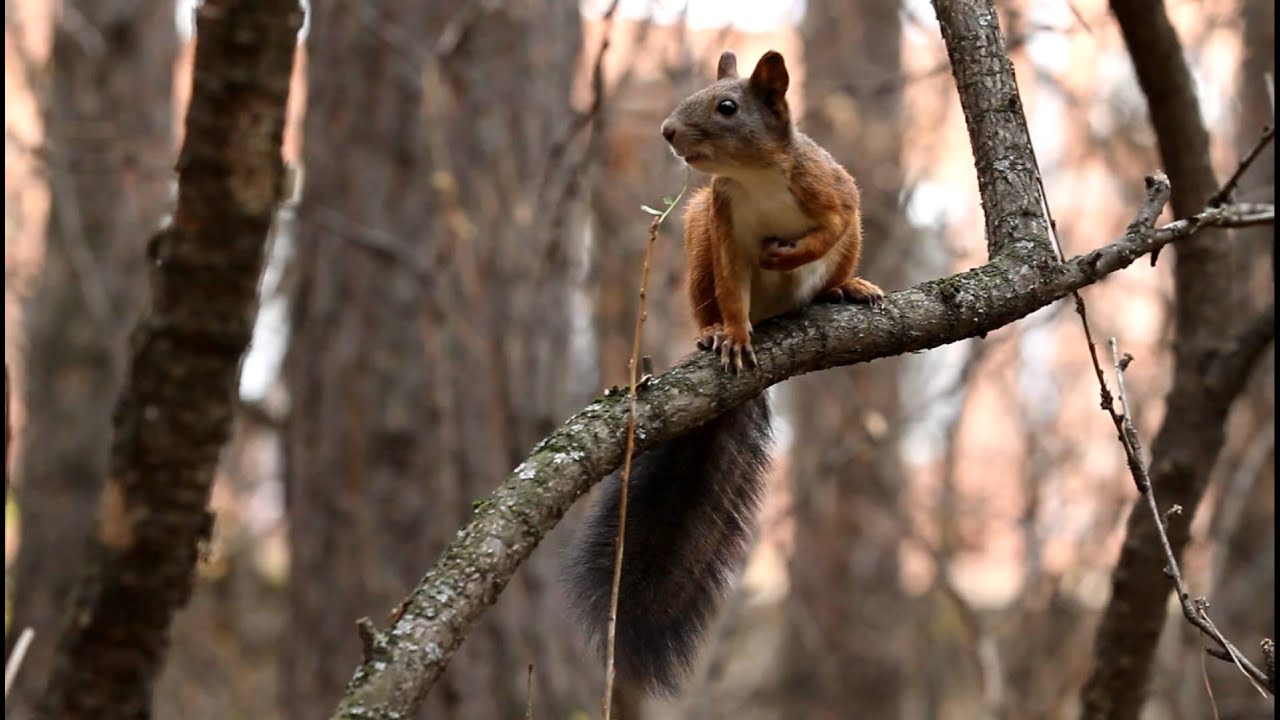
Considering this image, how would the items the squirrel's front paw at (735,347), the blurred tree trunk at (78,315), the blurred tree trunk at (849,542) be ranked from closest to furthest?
the squirrel's front paw at (735,347)
the blurred tree trunk at (78,315)
the blurred tree trunk at (849,542)

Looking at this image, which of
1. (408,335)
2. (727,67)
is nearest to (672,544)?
(727,67)

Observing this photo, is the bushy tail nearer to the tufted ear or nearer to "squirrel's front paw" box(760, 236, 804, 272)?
"squirrel's front paw" box(760, 236, 804, 272)

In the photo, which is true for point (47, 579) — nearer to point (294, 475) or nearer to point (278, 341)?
point (278, 341)

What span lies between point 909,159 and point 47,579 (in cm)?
526

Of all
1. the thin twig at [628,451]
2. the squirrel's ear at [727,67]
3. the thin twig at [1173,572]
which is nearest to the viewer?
the thin twig at [628,451]

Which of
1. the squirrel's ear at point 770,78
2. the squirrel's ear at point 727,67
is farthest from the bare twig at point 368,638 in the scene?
the squirrel's ear at point 727,67

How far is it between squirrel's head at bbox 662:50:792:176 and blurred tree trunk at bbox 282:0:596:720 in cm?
209

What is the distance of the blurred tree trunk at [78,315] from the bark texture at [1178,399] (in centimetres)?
589

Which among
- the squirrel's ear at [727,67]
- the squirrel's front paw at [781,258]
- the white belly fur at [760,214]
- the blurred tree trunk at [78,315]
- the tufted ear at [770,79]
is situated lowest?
the squirrel's front paw at [781,258]

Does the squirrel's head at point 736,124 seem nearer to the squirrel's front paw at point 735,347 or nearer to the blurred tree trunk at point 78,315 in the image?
the squirrel's front paw at point 735,347

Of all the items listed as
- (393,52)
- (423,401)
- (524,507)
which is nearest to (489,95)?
(393,52)

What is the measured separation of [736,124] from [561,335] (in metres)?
2.39

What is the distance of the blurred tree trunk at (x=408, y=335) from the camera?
505cm

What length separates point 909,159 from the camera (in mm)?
7742
